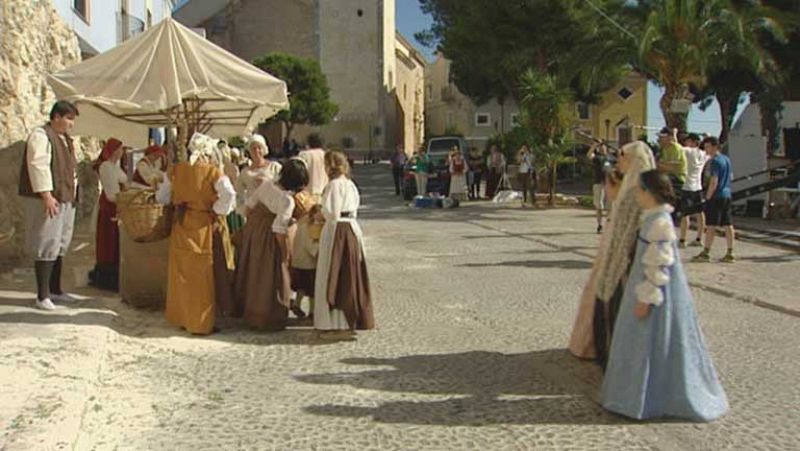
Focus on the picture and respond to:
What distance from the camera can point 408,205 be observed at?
78.8 feet

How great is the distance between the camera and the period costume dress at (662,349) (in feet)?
→ 15.7

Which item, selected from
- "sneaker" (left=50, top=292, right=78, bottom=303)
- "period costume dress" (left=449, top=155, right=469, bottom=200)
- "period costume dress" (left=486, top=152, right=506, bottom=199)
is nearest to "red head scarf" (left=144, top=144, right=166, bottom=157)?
"sneaker" (left=50, top=292, right=78, bottom=303)

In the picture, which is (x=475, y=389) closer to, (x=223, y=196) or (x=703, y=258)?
(x=223, y=196)

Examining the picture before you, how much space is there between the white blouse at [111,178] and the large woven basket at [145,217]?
122 centimetres

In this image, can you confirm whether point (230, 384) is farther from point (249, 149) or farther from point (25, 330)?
point (249, 149)

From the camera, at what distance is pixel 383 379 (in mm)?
5766

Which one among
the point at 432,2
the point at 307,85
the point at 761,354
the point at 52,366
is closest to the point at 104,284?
the point at 52,366

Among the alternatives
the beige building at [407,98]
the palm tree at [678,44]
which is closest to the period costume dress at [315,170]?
the palm tree at [678,44]

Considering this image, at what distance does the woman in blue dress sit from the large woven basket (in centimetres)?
428

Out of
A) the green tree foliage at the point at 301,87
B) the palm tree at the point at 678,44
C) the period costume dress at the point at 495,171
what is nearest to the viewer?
the palm tree at the point at 678,44

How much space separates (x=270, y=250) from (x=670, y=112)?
51.6 ft

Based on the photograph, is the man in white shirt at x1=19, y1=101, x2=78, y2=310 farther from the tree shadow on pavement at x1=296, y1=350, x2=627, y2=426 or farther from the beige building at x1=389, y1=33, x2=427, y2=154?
the beige building at x1=389, y1=33, x2=427, y2=154

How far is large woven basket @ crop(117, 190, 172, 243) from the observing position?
7.30 metres

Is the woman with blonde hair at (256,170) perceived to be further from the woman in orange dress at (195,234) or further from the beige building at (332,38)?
the beige building at (332,38)
